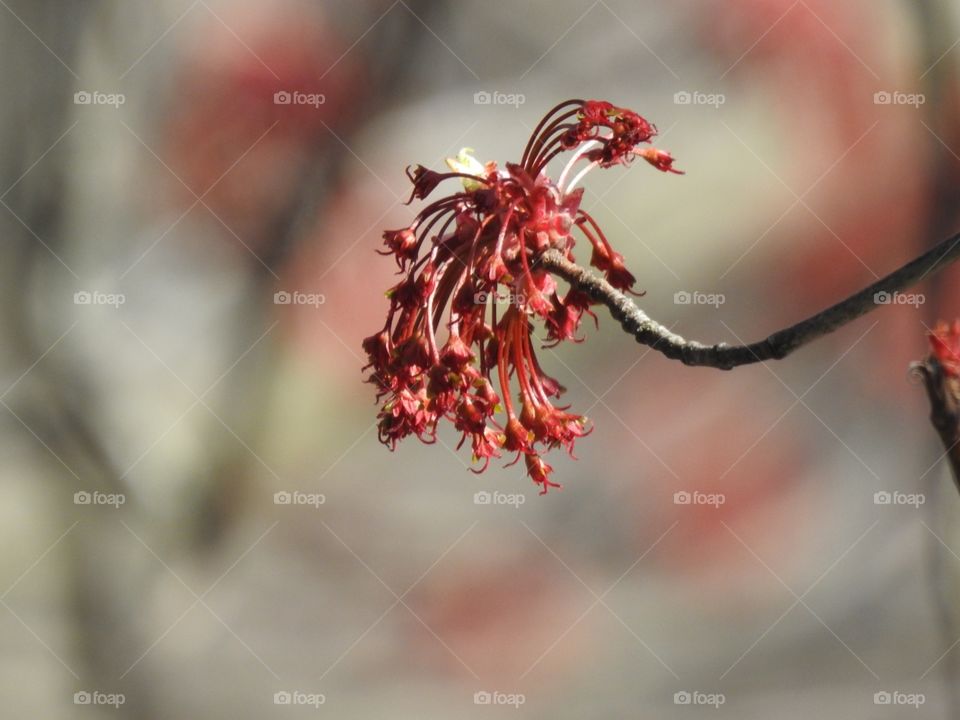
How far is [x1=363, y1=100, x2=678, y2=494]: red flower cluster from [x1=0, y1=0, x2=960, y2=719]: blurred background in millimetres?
700

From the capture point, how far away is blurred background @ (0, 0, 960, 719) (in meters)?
1.41

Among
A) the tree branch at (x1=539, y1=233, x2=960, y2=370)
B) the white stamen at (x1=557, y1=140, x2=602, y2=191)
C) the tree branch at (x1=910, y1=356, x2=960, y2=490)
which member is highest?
the white stamen at (x1=557, y1=140, x2=602, y2=191)

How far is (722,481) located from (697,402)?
13 centimetres

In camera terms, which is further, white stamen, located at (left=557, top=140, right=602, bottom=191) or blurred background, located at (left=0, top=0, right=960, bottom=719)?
blurred background, located at (left=0, top=0, right=960, bottom=719)

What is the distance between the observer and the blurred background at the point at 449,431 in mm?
1405

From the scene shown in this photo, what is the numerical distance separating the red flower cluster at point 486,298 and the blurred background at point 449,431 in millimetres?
700

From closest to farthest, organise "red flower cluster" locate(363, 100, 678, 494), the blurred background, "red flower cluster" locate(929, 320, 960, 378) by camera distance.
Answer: "red flower cluster" locate(363, 100, 678, 494), "red flower cluster" locate(929, 320, 960, 378), the blurred background

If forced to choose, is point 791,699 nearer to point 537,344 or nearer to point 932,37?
point 537,344

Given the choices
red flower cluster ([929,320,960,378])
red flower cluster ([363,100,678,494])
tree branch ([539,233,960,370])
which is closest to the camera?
tree branch ([539,233,960,370])

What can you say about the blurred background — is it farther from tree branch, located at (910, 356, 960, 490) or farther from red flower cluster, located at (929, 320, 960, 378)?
tree branch, located at (910, 356, 960, 490)

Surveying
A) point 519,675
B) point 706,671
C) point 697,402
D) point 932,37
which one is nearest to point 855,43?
point 932,37

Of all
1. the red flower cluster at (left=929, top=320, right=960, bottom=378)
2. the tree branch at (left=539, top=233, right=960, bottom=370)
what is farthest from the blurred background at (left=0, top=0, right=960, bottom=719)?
the tree branch at (left=539, top=233, right=960, bottom=370)

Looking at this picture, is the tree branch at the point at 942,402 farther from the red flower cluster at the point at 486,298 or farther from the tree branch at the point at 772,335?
the red flower cluster at the point at 486,298

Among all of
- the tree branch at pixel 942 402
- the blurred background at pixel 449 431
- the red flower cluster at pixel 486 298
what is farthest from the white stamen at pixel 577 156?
the blurred background at pixel 449 431
